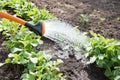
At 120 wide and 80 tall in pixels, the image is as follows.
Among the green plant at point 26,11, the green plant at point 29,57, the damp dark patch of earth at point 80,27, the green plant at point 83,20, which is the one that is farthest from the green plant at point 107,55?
the green plant at point 83,20

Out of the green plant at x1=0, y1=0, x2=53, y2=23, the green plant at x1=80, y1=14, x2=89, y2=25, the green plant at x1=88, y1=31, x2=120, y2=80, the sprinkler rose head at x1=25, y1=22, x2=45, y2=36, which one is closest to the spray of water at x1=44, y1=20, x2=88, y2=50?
the sprinkler rose head at x1=25, y1=22, x2=45, y2=36

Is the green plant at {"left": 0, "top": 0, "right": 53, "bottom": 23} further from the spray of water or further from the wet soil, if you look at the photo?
the spray of water

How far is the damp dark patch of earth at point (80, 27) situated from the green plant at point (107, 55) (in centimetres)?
13

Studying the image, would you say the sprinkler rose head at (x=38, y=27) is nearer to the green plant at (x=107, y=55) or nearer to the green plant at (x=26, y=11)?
the green plant at (x=107, y=55)

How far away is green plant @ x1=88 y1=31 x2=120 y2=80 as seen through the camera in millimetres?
3100

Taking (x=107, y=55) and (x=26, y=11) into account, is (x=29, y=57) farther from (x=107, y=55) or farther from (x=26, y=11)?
(x=26, y=11)

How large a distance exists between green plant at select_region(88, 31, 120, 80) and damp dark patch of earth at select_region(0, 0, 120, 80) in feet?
0.43

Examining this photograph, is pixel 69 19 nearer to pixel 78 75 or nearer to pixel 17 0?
pixel 17 0

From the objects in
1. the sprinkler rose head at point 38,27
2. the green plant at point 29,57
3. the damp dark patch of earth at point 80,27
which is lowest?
the damp dark patch of earth at point 80,27

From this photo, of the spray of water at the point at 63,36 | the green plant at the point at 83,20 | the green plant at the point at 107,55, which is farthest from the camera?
the green plant at the point at 83,20

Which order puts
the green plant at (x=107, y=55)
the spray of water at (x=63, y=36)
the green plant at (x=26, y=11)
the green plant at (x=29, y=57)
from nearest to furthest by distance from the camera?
the green plant at (x=29, y=57) < the green plant at (x=107, y=55) < the spray of water at (x=63, y=36) < the green plant at (x=26, y=11)

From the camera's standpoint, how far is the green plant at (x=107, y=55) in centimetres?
310

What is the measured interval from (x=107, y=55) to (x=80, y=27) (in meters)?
1.36

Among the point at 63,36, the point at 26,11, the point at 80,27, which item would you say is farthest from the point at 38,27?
the point at 80,27
